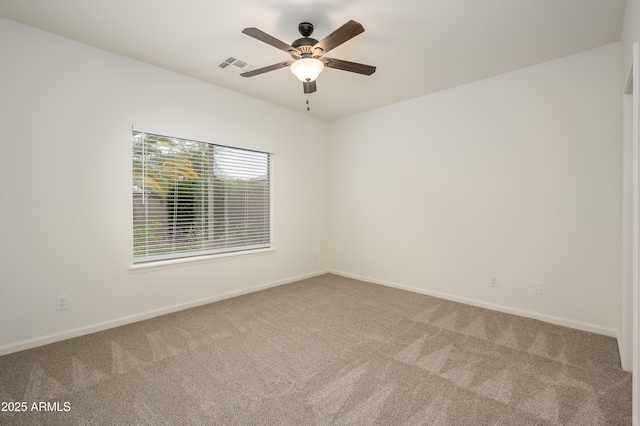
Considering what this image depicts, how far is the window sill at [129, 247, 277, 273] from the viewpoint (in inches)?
125

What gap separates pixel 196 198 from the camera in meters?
3.65

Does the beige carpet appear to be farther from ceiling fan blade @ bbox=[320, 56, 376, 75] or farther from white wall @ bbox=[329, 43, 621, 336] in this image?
ceiling fan blade @ bbox=[320, 56, 376, 75]

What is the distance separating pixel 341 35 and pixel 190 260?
9.50ft

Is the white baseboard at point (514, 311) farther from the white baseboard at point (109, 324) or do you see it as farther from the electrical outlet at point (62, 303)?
the electrical outlet at point (62, 303)

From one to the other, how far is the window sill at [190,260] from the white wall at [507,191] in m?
1.75

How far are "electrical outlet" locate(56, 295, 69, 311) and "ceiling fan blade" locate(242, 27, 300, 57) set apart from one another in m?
2.82

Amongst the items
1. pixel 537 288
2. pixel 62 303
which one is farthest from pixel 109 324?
pixel 537 288

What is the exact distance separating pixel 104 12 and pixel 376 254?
4.14m

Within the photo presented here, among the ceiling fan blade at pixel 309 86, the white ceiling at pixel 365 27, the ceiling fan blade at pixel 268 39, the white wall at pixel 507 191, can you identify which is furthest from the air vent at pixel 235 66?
the white wall at pixel 507 191

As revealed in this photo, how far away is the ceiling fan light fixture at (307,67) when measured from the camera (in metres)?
2.40

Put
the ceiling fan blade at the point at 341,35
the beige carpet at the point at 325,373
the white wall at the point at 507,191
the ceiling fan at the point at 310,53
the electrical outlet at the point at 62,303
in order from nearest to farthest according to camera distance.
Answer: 1. the beige carpet at the point at 325,373
2. the ceiling fan blade at the point at 341,35
3. the ceiling fan at the point at 310,53
4. the electrical outlet at the point at 62,303
5. the white wall at the point at 507,191

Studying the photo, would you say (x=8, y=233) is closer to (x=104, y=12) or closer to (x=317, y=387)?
(x=104, y=12)

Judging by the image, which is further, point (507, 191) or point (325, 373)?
point (507, 191)

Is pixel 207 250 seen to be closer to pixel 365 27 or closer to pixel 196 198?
pixel 196 198
